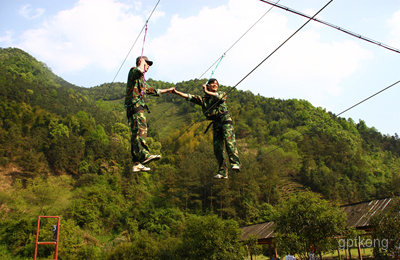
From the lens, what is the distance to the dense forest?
123 ft

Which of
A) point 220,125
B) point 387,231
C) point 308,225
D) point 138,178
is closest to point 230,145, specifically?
point 220,125

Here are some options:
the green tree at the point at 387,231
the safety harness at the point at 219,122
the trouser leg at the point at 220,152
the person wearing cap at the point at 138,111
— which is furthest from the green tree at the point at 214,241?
the person wearing cap at the point at 138,111

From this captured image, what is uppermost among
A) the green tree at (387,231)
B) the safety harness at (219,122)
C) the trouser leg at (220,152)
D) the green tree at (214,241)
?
the safety harness at (219,122)

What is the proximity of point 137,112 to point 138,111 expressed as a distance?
0.03 m

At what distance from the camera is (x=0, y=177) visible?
54156mm

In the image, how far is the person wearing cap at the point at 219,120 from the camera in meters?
7.43

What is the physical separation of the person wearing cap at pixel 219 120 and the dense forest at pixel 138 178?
13042 mm

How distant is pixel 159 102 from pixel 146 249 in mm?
120086

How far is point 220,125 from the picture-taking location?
7625 millimetres

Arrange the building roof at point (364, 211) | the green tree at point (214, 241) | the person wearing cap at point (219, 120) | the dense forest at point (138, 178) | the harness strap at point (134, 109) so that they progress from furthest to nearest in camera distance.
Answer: the dense forest at point (138, 178) → the green tree at point (214, 241) → the building roof at point (364, 211) → the person wearing cap at point (219, 120) → the harness strap at point (134, 109)

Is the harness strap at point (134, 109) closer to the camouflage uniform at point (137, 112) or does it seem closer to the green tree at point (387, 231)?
the camouflage uniform at point (137, 112)

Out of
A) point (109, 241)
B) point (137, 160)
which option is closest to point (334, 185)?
point (109, 241)

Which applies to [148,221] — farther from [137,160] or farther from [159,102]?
[159,102]

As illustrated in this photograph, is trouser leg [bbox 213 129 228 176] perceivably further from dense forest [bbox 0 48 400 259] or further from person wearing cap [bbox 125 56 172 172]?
dense forest [bbox 0 48 400 259]
